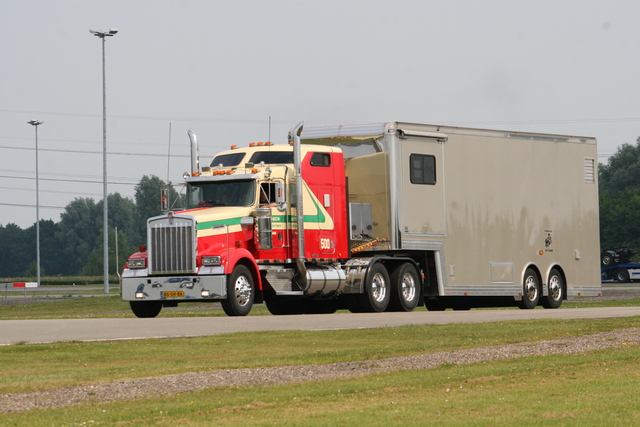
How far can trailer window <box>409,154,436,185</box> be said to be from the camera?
26.5m

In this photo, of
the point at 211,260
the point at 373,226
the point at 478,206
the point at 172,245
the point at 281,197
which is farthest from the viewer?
the point at 478,206

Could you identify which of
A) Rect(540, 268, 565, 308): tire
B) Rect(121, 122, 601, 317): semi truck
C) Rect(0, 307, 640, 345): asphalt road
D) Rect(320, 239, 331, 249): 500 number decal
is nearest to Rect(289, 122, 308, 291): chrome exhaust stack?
Rect(121, 122, 601, 317): semi truck

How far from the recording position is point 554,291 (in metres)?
30.3

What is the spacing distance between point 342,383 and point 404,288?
14972 millimetres

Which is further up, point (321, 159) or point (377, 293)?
point (321, 159)

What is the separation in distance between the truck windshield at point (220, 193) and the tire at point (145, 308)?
2.22 m

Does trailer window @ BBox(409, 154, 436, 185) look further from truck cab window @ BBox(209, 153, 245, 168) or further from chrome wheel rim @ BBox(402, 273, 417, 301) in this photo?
truck cab window @ BBox(209, 153, 245, 168)

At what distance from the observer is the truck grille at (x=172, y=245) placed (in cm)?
2352

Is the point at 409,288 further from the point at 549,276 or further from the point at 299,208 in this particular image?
the point at 549,276

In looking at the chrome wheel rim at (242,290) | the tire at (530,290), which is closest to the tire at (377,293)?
the chrome wheel rim at (242,290)

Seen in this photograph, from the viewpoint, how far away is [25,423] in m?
9.47

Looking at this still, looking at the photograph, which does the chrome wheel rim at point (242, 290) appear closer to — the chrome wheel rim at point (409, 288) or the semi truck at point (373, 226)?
the semi truck at point (373, 226)

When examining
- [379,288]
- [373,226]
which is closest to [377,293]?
[379,288]

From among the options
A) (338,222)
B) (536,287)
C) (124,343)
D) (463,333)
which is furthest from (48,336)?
(536,287)
